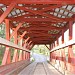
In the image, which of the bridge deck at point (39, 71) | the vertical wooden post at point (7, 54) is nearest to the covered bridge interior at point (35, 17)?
the vertical wooden post at point (7, 54)

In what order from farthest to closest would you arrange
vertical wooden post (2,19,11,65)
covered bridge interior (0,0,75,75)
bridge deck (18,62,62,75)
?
bridge deck (18,62,62,75) → vertical wooden post (2,19,11,65) → covered bridge interior (0,0,75,75)

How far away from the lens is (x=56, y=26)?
2181 cm

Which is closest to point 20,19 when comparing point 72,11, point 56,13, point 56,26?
point 56,13

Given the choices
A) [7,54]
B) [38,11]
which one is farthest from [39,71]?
[38,11]

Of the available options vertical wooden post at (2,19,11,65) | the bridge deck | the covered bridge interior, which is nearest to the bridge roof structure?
the covered bridge interior

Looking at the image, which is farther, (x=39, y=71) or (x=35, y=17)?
(x=39, y=71)

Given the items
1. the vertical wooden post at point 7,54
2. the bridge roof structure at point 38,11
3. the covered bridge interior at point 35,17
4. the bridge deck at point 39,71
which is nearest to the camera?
the bridge roof structure at point 38,11

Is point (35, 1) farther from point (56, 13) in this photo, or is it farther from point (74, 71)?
point (56, 13)

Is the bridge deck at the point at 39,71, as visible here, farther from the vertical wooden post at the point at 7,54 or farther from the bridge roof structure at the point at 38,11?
the bridge roof structure at the point at 38,11

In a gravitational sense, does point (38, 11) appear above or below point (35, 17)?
below

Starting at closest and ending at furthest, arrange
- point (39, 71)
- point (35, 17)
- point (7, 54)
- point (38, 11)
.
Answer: point (38, 11) → point (7, 54) → point (35, 17) → point (39, 71)

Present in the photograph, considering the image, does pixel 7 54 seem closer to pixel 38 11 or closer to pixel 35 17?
pixel 38 11

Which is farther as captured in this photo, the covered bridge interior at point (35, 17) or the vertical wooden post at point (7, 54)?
the vertical wooden post at point (7, 54)

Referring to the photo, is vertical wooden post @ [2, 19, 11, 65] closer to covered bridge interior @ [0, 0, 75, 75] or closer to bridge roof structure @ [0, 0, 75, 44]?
covered bridge interior @ [0, 0, 75, 75]
